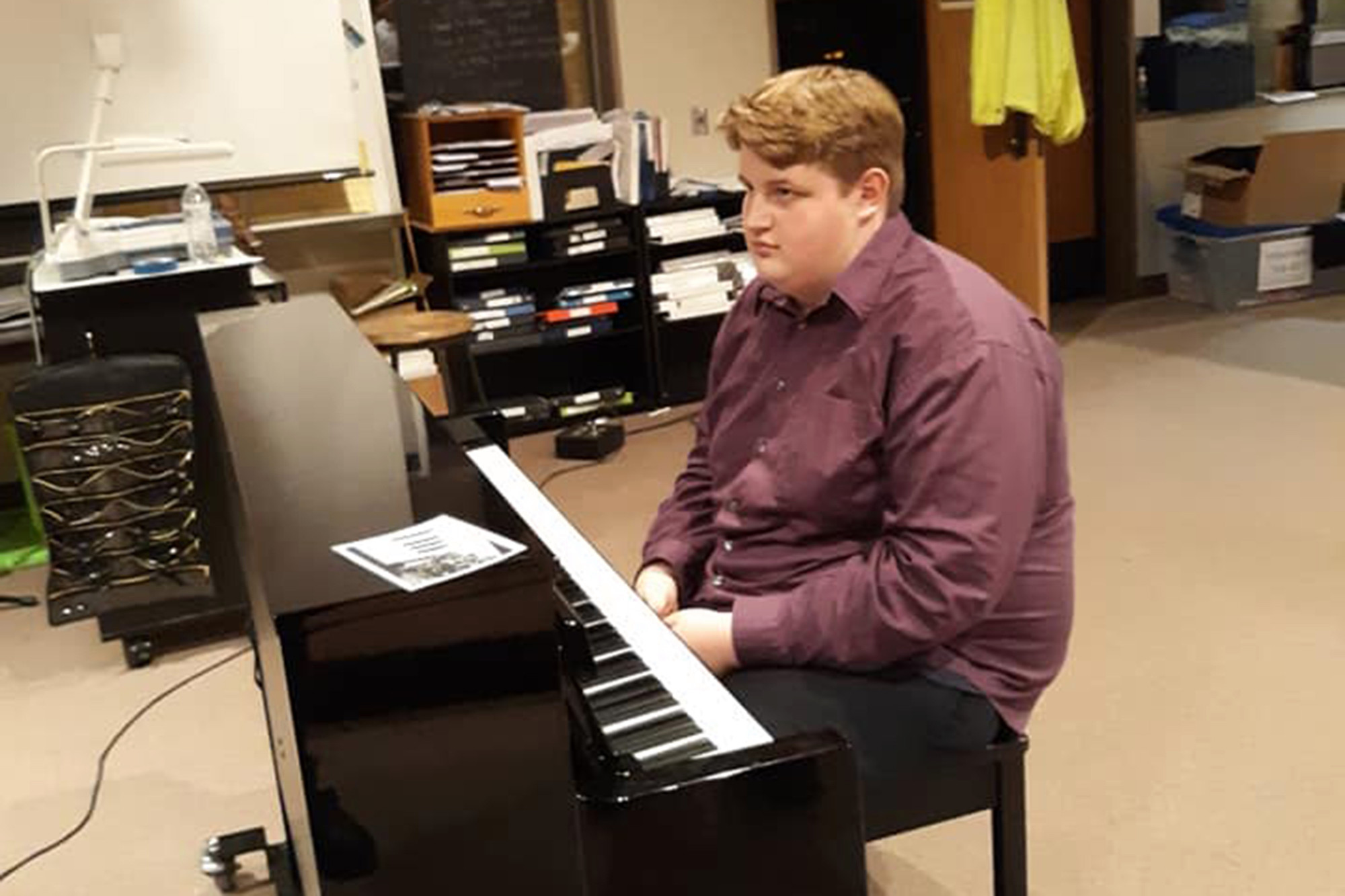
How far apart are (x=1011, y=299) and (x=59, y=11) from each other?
3309mm

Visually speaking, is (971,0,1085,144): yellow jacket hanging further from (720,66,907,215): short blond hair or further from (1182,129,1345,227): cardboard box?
(720,66,907,215): short blond hair

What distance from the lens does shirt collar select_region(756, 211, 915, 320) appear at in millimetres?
1572

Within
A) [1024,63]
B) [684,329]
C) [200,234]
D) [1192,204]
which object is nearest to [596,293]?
[684,329]

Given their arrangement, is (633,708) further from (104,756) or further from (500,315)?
(500,315)

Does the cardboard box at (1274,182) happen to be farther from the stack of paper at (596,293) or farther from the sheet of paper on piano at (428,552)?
the sheet of paper on piano at (428,552)

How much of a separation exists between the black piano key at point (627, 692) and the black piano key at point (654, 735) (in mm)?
46

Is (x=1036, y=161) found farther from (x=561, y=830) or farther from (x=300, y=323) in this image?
(x=561, y=830)

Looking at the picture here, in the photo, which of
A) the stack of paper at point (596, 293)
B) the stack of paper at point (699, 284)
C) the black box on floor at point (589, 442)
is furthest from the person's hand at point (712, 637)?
the stack of paper at point (699, 284)

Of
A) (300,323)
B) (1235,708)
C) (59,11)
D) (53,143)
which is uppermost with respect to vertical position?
(59,11)

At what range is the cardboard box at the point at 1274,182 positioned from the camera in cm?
571

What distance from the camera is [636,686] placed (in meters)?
1.34

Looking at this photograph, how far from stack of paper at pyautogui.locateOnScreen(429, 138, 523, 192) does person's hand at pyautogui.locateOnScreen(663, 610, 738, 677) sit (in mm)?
3088

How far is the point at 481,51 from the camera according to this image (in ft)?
15.6

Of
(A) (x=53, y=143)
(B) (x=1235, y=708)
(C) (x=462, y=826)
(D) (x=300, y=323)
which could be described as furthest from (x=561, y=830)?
(A) (x=53, y=143)
